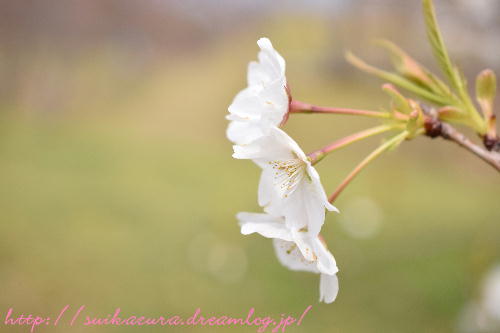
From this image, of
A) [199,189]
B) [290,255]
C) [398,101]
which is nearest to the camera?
[398,101]

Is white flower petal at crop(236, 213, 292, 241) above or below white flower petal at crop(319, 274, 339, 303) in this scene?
above

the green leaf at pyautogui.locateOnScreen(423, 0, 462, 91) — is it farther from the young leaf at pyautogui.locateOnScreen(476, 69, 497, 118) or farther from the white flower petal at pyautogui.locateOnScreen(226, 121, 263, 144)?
the white flower petal at pyautogui.locateOnScreen(226, 121, 263, 144)

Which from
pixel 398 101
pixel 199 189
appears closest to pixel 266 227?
pixel 398 101

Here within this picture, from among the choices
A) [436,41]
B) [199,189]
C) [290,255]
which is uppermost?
[436,41]

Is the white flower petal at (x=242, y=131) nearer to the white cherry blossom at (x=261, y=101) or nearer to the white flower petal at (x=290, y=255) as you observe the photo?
the white cherry blossom at (x=261, y=101)

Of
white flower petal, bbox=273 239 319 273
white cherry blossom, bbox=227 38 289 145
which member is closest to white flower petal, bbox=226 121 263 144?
white cherry blossom, bbox=227 38 289 145

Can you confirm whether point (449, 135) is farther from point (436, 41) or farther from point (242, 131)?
point (242, 131)

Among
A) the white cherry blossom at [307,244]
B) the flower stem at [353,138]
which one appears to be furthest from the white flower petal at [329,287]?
the flower stem at [353,138]
